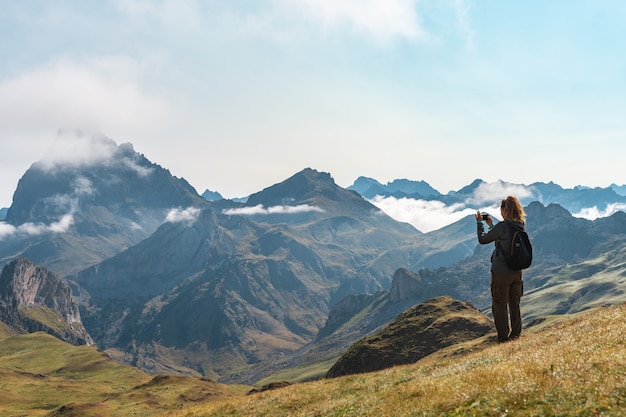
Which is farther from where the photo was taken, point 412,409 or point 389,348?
point 389,348

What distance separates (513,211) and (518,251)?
78.7 inches

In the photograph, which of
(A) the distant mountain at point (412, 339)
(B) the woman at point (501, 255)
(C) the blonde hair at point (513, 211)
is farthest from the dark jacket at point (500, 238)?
(A) the distant mountain at point (412, 339)

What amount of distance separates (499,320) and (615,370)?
11.7 m

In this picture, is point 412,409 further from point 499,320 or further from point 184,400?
point 184,400

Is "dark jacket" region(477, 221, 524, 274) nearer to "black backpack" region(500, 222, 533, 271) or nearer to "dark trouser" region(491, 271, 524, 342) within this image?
"black backpack" region(500, 222, 533, 271)

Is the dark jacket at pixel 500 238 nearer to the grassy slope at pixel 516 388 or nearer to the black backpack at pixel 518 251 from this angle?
the black backpack at pixel 518 251

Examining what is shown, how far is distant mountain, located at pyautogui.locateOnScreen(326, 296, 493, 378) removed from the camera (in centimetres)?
9825

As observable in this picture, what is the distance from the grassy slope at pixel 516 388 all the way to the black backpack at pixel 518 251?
155 inches

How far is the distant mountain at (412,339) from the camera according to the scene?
9825cm

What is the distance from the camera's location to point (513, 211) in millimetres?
24344

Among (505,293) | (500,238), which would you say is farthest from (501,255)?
(505,293)

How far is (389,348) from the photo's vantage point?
102562 millimetres

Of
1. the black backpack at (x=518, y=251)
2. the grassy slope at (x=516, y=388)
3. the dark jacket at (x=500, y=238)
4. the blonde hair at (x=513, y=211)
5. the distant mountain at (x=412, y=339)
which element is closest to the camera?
the grassy slope at (x=516, y=388)

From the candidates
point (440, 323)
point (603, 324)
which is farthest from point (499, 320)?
point (440, 323)
